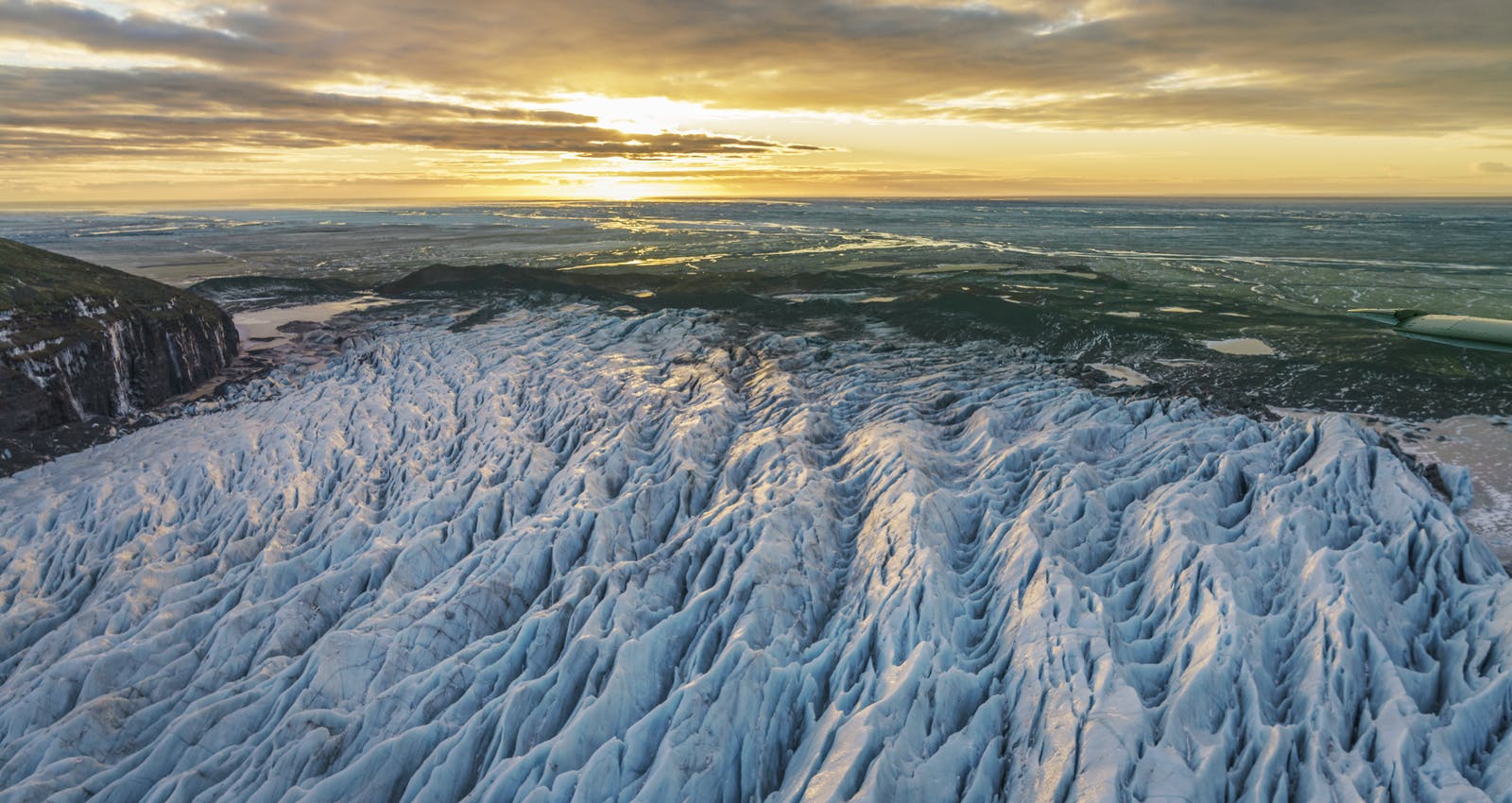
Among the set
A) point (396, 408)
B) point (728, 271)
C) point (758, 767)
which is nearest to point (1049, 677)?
point (758, 767)

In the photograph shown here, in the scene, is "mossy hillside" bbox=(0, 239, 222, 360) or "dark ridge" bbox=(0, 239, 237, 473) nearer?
"dark ridge" bbox=(0, 239, 237, 473)

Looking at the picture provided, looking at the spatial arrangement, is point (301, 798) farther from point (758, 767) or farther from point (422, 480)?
point (422, 480)

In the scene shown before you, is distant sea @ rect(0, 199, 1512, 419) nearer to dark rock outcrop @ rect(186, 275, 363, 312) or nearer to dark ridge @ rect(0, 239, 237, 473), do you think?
dark rock outcrop @ rect(186, 275, 363, 312)

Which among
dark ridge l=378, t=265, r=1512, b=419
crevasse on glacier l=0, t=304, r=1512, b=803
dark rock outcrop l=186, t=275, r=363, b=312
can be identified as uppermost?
dark ridge l=378, t=265, r=1512, b=419

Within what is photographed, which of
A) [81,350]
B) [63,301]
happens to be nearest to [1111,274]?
[81,350]

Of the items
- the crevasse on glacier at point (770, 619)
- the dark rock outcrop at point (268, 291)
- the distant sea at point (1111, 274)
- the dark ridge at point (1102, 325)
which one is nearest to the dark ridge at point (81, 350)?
the crevasse on glacier at point (770, 619)

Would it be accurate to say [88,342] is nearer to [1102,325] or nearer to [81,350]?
[81,350]

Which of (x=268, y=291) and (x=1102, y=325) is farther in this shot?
(x=268, y=291)

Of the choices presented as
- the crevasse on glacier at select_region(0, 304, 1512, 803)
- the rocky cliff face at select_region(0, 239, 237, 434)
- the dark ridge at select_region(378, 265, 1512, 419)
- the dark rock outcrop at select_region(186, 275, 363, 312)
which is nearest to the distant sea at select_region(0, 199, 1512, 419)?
the dark ridge at select_region(378, 265, 1512, 419)
